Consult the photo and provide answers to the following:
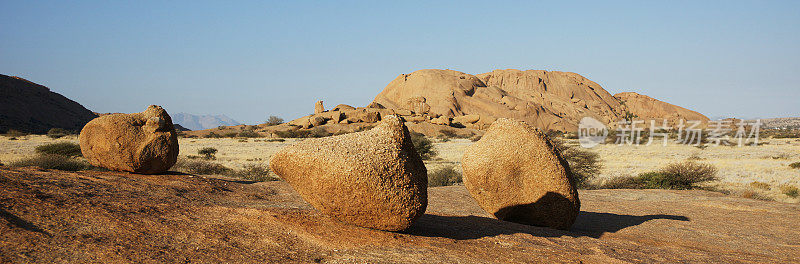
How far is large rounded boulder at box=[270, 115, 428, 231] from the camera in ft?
16.4

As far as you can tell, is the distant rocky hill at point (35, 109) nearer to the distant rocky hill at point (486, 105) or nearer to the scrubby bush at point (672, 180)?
the distant rocky hill at point (486, 105)

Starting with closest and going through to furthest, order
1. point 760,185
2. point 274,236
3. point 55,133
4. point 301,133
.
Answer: point 274,236
point 760,185
point 55,133
point 301,133

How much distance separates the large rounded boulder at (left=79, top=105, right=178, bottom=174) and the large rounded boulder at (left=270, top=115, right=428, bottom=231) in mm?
6507

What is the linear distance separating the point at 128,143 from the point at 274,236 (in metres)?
7.15

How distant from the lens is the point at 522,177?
7402mm

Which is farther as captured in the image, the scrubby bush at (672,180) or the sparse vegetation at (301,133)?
the sparse vegetation at (301,133)

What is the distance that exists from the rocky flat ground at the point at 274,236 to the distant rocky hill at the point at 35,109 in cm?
5977

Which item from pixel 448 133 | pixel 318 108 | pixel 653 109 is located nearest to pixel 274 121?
pixel 318 108

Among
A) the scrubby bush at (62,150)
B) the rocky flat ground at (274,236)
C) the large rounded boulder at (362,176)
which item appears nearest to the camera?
the rocky flat ground at (274,236)

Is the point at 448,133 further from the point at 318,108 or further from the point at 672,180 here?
the point at 672,180

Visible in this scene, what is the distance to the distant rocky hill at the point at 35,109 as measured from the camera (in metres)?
56.9

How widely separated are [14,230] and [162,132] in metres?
7.06

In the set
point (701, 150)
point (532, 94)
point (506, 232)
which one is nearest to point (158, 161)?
point (506, 232)

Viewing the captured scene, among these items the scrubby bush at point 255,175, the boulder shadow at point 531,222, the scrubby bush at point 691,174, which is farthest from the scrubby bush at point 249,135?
the boulder shadow at point 531,222
